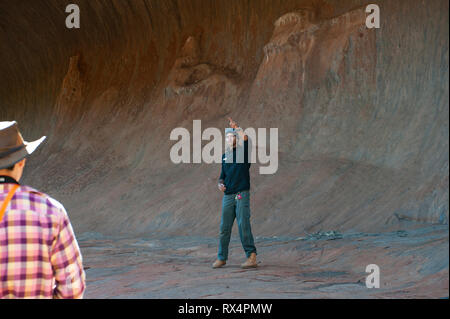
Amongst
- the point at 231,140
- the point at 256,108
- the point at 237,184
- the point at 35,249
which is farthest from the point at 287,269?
the point at 256,108

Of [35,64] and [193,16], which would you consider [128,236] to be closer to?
[193,16]

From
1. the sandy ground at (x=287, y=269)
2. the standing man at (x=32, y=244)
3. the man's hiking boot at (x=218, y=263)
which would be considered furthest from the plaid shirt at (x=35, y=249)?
the man's hiking boot at (x=218, y=263)

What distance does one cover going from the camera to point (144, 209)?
41.8 feet

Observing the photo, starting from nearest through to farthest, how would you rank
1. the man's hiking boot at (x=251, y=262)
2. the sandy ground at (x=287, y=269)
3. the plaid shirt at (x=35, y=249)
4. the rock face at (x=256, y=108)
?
the plaid shirt at (x=35, y=249) < the sandy ground at (x=287, y=269) < the man's hiking boot at (x=251, y=262) < the rock face at (x=256, y=108)

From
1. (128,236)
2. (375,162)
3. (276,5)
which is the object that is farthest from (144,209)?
(276,5)

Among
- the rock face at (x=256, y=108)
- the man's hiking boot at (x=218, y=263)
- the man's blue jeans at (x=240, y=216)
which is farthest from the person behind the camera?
the rock face at (x=256, y=108)

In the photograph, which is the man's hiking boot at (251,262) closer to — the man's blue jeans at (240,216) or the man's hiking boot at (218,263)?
the man's blue jeans at (240,216)

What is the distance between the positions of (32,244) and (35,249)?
0.02m

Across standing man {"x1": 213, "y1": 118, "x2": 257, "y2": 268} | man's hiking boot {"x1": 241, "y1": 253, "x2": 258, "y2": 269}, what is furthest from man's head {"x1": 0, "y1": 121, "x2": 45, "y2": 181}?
man's hiking boot {"x1": 241, "y1": 253, "x2": 258, "y2": 269}

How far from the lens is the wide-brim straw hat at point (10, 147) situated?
2.29 m

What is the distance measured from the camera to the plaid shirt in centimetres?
222

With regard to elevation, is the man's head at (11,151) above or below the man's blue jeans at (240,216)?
above

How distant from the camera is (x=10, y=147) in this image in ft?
7.59

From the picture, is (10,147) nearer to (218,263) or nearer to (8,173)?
(8,173)
